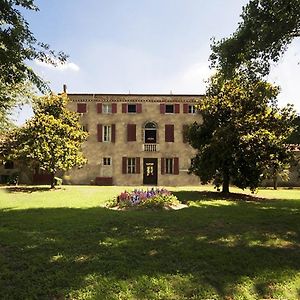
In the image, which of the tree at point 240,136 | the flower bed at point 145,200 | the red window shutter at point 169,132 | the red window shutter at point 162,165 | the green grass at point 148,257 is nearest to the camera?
the green grass at point 148,257

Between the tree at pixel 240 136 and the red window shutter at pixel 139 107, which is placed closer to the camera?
the tree at pixel 240 136

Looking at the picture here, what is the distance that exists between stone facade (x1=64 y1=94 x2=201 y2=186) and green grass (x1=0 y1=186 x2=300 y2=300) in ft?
76.2

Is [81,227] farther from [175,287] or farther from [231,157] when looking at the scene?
[231,157]

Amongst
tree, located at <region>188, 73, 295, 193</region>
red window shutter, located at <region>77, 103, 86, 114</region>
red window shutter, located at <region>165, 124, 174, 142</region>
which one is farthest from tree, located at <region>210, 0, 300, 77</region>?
red window shutter, located at <region>77, 103, 86, 114</region>

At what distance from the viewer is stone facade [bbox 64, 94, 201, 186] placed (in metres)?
34.8

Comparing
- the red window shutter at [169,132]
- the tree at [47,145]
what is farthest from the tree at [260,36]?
the red window shutter at [169,132]

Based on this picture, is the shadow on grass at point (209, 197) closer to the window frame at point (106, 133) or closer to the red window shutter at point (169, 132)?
the red window shutter at point (169, 132)

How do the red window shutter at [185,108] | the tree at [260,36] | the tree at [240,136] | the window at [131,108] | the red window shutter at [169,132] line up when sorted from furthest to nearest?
the red window shutter at [185,108]
the window at [131,108]
the red window shutter at [169,132]
the tree at [240,136]
the tree at [260,36]

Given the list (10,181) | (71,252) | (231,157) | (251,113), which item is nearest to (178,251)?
(71,252)

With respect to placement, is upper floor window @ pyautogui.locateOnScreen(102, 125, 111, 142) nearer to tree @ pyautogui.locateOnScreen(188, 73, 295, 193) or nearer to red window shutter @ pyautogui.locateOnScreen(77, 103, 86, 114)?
red window shutter @ pyautogui.locateOnScreen(77, 103, 86, 114)

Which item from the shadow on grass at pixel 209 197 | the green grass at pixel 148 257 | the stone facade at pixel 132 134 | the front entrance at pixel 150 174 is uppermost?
the stone facade at pixel 132 134

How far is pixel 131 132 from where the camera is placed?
3488cm

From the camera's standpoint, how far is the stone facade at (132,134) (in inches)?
1368

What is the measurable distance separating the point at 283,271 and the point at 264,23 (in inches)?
333
